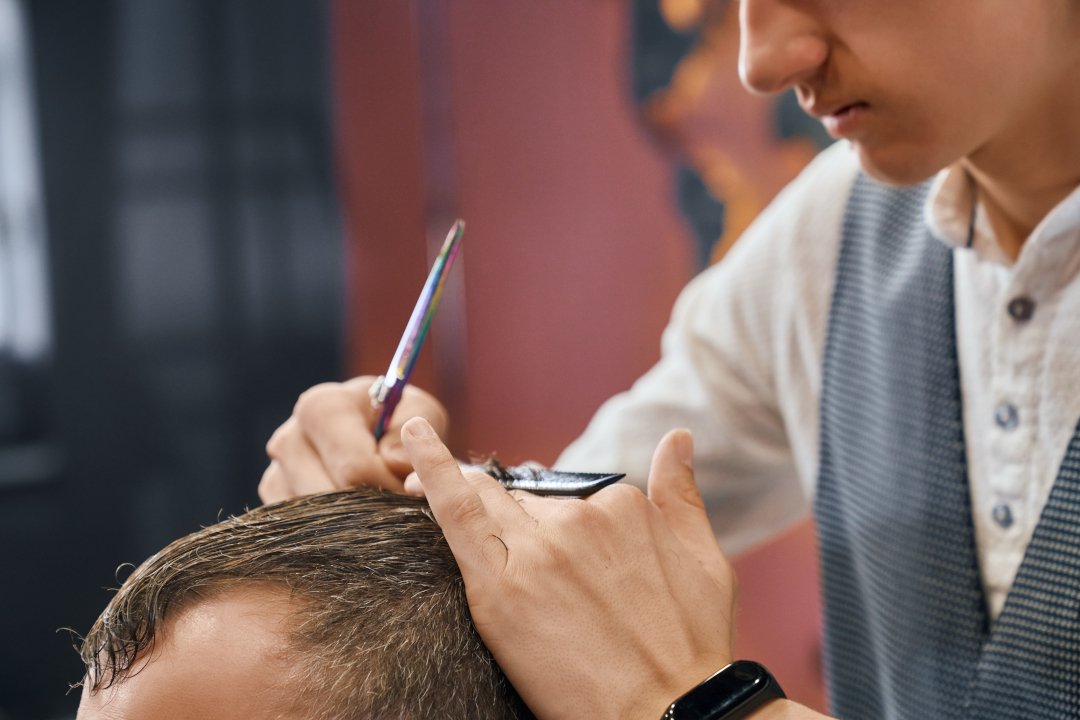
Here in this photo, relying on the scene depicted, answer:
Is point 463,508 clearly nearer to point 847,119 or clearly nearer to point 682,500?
point 682,500

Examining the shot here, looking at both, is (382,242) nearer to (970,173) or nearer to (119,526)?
(119,526)

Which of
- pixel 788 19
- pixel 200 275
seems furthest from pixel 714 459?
pixel 200 275

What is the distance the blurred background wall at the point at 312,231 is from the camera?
326 cm

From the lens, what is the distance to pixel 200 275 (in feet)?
11.3

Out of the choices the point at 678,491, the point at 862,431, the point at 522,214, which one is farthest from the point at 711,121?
the point at 678,491

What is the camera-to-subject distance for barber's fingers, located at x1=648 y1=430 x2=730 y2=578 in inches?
40.1

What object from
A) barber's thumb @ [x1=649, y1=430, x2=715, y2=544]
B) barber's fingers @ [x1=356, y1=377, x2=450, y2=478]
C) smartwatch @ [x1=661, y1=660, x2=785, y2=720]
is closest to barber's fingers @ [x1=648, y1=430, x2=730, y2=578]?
barber's thumb @ [x1=649, y1=430, x2=715, y2=544]

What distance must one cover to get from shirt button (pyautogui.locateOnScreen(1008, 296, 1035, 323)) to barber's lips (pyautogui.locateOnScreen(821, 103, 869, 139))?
358mm

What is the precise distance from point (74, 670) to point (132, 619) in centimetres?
275

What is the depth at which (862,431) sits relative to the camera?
1537 millimetres

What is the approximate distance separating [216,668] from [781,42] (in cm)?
84

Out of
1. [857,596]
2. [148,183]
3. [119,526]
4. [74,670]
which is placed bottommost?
[74,670]

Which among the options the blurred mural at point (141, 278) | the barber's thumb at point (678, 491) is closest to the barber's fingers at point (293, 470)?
the barber's thumb at point (678, 491)

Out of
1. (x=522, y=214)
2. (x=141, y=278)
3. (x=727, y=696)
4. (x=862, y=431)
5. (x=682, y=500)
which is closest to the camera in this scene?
(x=727, y=696)
